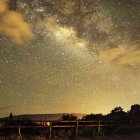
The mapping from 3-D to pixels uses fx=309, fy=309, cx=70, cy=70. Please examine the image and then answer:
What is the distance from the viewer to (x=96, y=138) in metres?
26.1

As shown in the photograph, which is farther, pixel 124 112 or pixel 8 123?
pixel 124 112

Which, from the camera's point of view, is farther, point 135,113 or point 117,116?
point 117,116

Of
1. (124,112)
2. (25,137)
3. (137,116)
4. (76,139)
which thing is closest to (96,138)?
(76,139)

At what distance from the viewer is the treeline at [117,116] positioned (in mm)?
32062

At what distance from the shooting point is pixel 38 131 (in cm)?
2667

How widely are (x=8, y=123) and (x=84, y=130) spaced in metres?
7.78

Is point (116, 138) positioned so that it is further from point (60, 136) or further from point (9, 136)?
point (9, 136)

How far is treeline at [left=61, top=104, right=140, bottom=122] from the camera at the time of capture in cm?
3206

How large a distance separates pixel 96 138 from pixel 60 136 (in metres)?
3.05

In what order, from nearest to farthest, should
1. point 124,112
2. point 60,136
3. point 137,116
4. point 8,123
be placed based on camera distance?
1. point 60,136
2. point 8,123
3. point 137,116
4. point 124,112

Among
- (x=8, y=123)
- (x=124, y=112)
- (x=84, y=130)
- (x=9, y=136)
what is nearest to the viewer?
(x=9, y=136)

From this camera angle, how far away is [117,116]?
3419 centimetres

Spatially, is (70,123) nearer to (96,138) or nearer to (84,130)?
(84,130)

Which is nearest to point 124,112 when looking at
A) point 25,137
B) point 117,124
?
point 117,124
